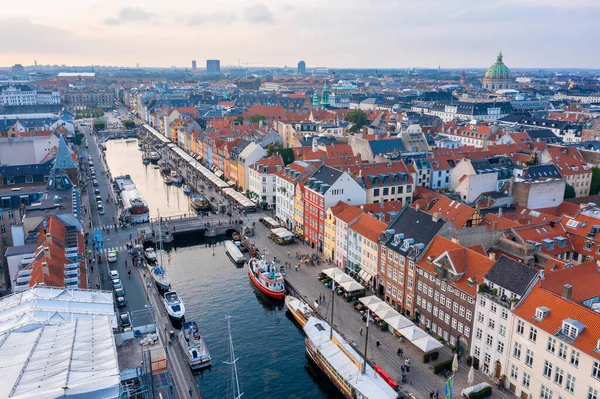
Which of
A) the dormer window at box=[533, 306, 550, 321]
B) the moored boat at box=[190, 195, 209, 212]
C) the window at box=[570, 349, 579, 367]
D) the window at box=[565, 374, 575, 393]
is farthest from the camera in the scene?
the moored boat at box=[190, 195, 209, 212]

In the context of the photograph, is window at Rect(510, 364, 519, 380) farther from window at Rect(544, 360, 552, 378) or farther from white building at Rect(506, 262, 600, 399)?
window at Rect(544, 360, 552, 378)

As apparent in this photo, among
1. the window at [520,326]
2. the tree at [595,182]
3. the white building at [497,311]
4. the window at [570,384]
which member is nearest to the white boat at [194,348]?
the white building at [497,311]

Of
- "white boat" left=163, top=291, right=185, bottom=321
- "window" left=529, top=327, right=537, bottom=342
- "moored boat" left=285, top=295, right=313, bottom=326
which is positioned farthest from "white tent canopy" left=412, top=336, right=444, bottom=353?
"white boat" left=163, top=291, right=185, bottom=321

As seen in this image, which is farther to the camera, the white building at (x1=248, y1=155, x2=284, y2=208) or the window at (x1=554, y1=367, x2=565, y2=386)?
the white building at (x1=248, y1=155, x2=284, y2=208)

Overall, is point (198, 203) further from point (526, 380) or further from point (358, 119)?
point (526, 380)

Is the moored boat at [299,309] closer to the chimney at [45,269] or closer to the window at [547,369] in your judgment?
the window at [547,369]

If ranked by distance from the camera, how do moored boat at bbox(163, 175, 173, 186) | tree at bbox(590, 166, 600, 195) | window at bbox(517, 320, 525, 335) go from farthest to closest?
moored boat at bbox(163, 175, 173, 186)
tree at bbox(590, 166, 600, 195)
window at bbox(517, 320, 525, 335)

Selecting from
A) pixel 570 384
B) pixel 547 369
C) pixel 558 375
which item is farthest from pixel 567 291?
pixel 570 384
